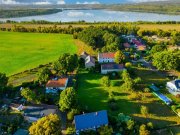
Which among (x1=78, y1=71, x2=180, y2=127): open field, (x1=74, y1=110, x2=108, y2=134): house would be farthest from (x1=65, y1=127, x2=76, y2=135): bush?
(x1=78, y1=71, x2=180, y2=127): open field

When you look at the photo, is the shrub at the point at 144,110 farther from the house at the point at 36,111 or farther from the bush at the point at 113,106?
the house at the point at 36,111

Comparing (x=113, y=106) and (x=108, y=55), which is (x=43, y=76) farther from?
(x=108, y=55)

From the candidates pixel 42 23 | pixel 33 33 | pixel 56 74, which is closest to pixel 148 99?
pixel 56 74

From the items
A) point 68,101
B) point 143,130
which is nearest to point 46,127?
point 68,101

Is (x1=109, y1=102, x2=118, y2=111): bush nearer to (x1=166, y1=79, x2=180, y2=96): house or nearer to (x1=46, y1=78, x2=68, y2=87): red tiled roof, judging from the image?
(x1=46, y1=78, x2=68, y2=87): red tiled roof

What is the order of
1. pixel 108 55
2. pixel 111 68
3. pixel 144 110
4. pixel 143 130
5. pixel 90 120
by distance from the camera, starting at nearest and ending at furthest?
1. pixel 143 130
2. pixel 90 120
3. pixel 144 110
4. pixel 111 68
5. pixel 108 55

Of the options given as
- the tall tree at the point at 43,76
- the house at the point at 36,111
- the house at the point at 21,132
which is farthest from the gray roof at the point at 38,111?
the tall tree at the point at 43,76

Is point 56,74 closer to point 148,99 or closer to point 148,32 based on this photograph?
point 148,99
